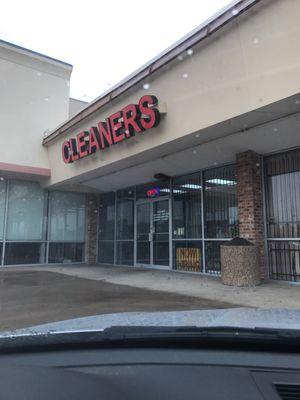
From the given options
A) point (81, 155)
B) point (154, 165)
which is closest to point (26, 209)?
point (81, 155)

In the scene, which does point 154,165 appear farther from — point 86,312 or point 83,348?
point 83,348

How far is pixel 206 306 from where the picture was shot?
24.2 feet

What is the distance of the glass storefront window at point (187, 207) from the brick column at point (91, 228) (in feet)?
17.9

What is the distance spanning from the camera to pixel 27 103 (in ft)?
53.2

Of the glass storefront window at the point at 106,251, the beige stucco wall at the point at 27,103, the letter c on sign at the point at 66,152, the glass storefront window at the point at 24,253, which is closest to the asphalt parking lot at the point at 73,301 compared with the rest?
the letter c on sign at the point at 66,152

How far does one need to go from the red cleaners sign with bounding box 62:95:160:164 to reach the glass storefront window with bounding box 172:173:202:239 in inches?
114

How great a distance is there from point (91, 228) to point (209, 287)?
9375 mm

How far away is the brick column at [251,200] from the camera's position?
10.3 metres

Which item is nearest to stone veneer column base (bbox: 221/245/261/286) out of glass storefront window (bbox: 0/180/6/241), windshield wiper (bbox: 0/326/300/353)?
windshield wiper (bbox: 0/326/300/353)

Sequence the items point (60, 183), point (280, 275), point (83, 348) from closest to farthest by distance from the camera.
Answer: point (83, 348), point (280, 275), point (60, 183)

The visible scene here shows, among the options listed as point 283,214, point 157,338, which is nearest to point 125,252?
point 283,214

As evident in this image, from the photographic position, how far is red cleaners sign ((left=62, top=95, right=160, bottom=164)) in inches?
401

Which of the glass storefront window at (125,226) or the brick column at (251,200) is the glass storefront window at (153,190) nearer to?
the glass storefront window at (125,226)

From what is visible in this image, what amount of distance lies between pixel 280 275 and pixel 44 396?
9576 millimetres
